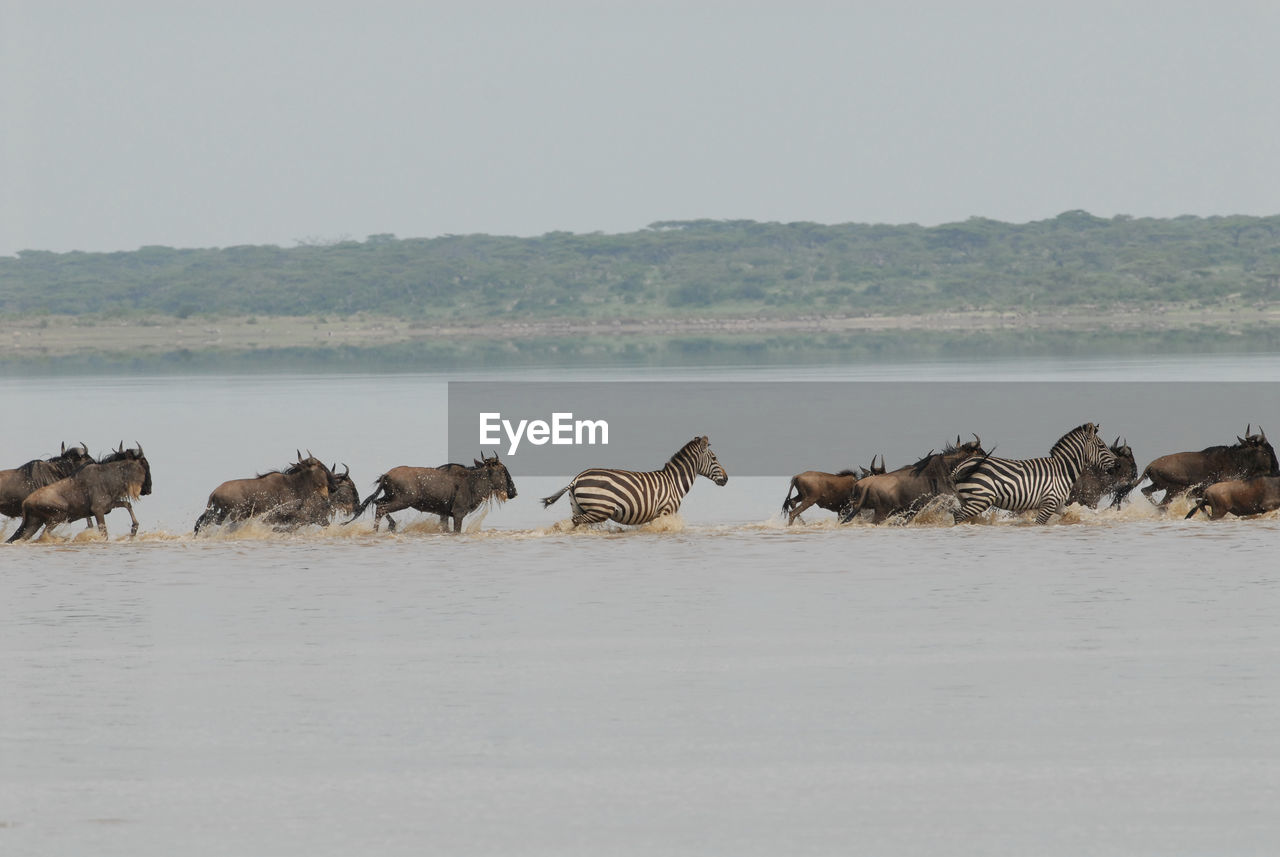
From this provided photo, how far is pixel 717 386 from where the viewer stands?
58.9 metres

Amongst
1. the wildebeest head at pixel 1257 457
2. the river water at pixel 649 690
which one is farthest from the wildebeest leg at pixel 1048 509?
the wildebeest head at pixel 1257 457

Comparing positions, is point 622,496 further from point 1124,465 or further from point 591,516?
point 1124,465

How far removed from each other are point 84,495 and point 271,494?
200 cm

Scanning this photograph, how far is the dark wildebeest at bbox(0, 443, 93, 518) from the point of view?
879 inches

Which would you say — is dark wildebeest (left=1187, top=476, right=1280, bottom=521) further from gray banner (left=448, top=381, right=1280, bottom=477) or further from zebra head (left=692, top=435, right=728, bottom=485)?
gray banner (left=448, top=381, right=1280, bottom=477)

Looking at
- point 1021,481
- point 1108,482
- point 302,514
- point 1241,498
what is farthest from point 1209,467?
point 302,514

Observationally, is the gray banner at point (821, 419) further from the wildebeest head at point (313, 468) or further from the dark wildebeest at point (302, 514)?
the dark wildebeest at point (302, 514)

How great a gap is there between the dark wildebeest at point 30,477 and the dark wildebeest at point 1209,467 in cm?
1212

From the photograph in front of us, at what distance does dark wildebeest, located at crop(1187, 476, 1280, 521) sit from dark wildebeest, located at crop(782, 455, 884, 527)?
3.68 m

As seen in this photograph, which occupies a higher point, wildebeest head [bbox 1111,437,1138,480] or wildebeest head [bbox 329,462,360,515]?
wildebeest head [bbox 1111,437,1138,480]

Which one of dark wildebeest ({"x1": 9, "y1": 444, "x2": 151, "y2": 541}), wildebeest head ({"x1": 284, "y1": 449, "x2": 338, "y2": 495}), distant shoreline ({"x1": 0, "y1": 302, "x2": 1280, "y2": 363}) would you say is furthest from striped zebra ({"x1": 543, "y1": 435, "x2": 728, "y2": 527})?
distant shoreline ({"x1": 0, "y1": 302, "x2": 1280, "y2": 363})

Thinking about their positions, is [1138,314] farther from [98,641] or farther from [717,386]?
[98,641]

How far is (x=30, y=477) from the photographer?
22.4 metres

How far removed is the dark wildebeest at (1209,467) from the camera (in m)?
23.3
